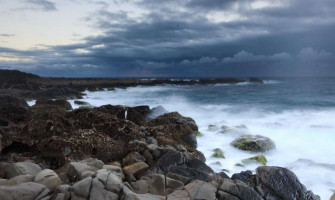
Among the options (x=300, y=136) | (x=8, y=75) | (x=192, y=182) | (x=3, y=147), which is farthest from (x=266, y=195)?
(x=8, y=75)

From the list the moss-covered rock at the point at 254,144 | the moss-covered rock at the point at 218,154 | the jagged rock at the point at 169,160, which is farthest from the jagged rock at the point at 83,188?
the moss-covered rock at the point at 254,144

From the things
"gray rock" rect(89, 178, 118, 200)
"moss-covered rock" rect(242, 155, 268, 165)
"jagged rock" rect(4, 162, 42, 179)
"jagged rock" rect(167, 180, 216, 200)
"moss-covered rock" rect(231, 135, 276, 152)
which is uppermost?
"jagged rock" rect(4, 162, 42, 179)

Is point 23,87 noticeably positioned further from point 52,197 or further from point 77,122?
point 52,197

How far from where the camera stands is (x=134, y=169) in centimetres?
471

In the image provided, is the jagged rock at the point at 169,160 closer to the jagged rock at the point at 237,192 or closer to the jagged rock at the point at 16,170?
the jagged rock at the point at 237,192

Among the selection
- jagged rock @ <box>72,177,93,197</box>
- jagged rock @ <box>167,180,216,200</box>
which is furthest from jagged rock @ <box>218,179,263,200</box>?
jagged rock @ <box>72,177,93,197</box>

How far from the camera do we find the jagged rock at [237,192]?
4091mm

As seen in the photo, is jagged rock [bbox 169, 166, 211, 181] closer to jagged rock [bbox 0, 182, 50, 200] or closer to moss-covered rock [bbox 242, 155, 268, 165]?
jagged rock [bbox 0, 182, 50, 200]

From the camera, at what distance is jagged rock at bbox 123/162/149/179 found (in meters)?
4.61

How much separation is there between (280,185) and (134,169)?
2.47 m

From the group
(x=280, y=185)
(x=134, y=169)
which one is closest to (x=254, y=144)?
(x=280, y=185)

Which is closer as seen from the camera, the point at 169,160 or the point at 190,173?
the point at 190,173

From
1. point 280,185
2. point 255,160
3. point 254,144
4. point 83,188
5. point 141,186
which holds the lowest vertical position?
point 255,160

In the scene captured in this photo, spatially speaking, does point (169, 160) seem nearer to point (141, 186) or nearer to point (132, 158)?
point (132, 158)
